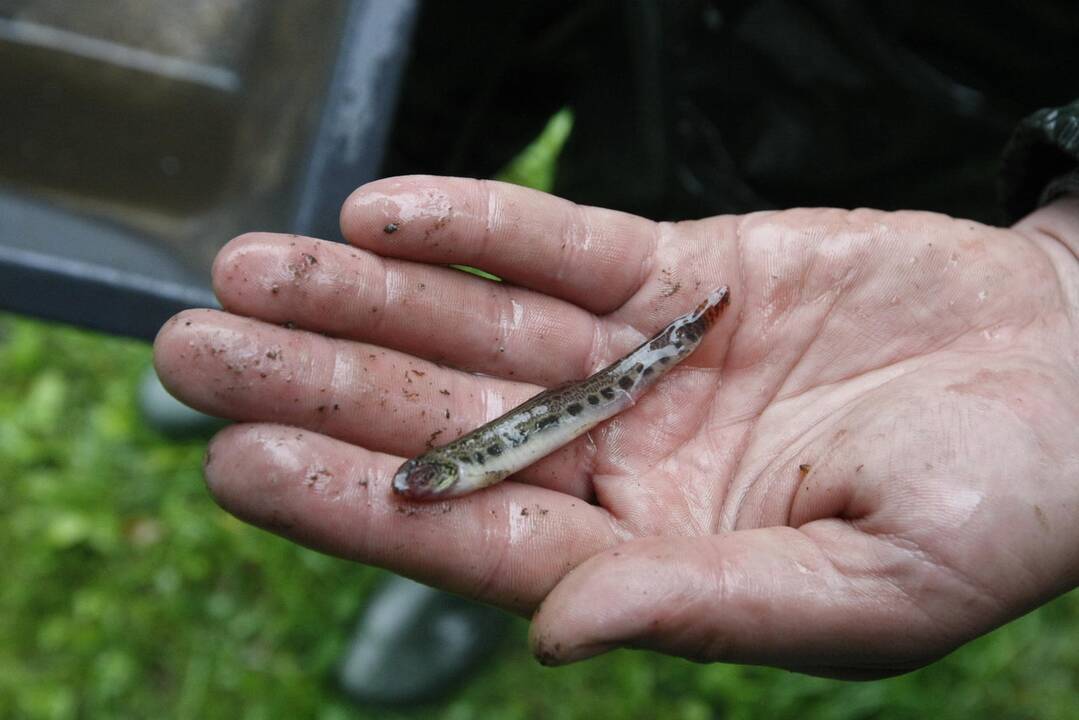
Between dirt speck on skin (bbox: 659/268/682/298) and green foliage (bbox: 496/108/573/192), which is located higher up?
dirt speck on skin (bbox: 659/268/682/298)

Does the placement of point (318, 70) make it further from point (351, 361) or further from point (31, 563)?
point (31, 563)

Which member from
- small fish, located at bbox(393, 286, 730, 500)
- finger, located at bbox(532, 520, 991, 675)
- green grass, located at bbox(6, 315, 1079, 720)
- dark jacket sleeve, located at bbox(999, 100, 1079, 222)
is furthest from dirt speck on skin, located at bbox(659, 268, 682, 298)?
green grass, located at bbox(6, 315, 1079, 720)

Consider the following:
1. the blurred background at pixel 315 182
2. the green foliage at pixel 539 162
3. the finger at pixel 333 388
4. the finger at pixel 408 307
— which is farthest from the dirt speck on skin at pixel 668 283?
the green foliage at pixel 539 162

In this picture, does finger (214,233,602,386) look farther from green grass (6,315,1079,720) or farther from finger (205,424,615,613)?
green grass (6,315,1079,720)

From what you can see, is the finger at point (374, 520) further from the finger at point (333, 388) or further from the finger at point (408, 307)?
the finger at point (408, 307)

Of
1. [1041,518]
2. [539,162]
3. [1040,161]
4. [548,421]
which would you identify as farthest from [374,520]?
[539,162]

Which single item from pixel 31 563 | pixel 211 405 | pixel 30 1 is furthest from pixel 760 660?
pixel 30 1
